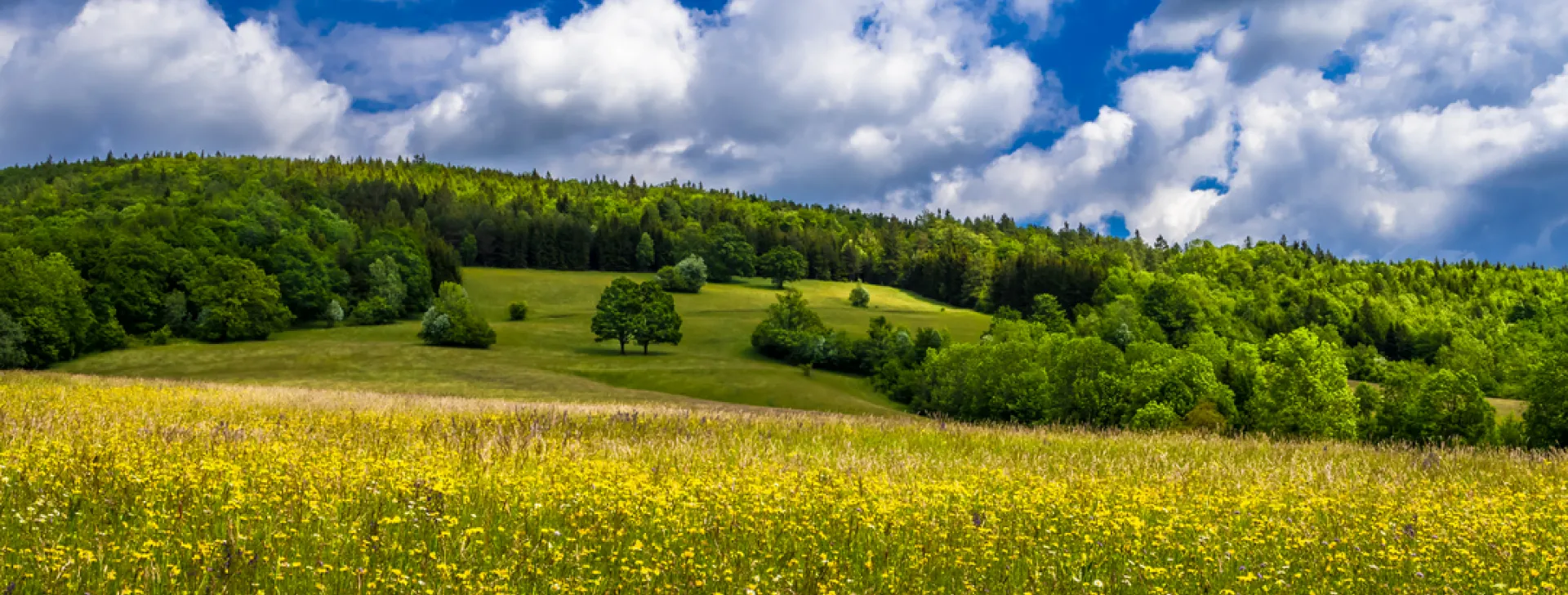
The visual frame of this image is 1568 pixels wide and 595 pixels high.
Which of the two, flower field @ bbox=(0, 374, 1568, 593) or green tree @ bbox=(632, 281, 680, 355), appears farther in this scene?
green tree @ bbox=(632, 281, 680, 355)

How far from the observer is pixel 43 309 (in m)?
81.6

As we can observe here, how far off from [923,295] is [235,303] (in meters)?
128

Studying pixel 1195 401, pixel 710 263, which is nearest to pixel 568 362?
pixel 1195 401

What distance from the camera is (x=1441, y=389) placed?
45.4m

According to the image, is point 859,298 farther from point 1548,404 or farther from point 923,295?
point 1548,404

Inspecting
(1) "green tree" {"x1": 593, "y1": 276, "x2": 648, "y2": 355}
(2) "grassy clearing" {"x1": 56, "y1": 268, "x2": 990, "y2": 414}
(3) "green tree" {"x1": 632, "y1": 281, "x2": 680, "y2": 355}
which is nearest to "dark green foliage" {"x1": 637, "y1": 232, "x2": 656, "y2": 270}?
(2) "grassy clearing" {"x1": 56, "y1": 268, "x2": 990, "y2": 414}

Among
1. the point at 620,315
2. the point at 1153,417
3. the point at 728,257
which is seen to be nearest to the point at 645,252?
the point at 728,257

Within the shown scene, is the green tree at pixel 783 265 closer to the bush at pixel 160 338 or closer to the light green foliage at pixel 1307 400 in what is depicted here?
the bush at pixel 160 338

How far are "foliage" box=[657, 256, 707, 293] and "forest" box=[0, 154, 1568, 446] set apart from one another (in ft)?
3.77

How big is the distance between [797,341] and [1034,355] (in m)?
35.7

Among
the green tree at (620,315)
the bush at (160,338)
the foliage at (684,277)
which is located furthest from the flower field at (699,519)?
the foliage at (684,277)

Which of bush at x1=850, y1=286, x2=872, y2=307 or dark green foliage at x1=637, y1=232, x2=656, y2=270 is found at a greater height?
dark green foliage at x1=637, y1=232, x2=656, y2=270

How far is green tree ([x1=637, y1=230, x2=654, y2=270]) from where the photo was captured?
179500 mm

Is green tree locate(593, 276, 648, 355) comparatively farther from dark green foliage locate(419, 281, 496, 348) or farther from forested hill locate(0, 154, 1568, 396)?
forested hill locate(0, 154, 1568, 396)
